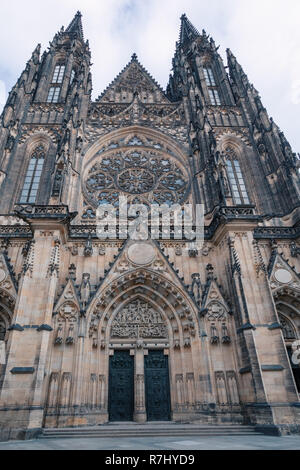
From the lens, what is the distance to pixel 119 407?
10547mm

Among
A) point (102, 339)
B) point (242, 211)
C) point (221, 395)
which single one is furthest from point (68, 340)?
point (242, 211)

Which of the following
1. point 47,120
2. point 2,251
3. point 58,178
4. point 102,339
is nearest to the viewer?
point 102,339

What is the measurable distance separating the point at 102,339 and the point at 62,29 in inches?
1057

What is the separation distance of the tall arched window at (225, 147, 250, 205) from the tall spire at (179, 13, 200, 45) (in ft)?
48.1

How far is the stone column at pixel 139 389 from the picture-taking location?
10.2m

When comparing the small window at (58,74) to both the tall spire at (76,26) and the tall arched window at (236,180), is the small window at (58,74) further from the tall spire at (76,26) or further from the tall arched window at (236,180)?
the tall arched window at (236,180)

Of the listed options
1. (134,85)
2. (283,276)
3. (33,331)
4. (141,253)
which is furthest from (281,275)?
(134,85)

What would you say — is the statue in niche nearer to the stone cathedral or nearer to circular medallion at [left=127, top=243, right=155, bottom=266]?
the stone cathedral

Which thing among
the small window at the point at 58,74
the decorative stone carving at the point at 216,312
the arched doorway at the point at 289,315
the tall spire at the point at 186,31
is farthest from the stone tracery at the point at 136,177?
the tall spire at the point at 186,31

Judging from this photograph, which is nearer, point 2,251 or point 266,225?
point 2,251

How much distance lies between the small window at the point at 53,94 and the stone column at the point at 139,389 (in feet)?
55.8

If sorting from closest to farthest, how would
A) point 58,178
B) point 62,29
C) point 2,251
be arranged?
point 2,251
point 58,178
point 62,29

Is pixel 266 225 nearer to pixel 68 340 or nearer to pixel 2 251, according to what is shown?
pixel 68 340

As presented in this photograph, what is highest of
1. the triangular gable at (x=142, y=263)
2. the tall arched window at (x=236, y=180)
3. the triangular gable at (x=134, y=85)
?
the triangular gable at (x=134, y=85)
